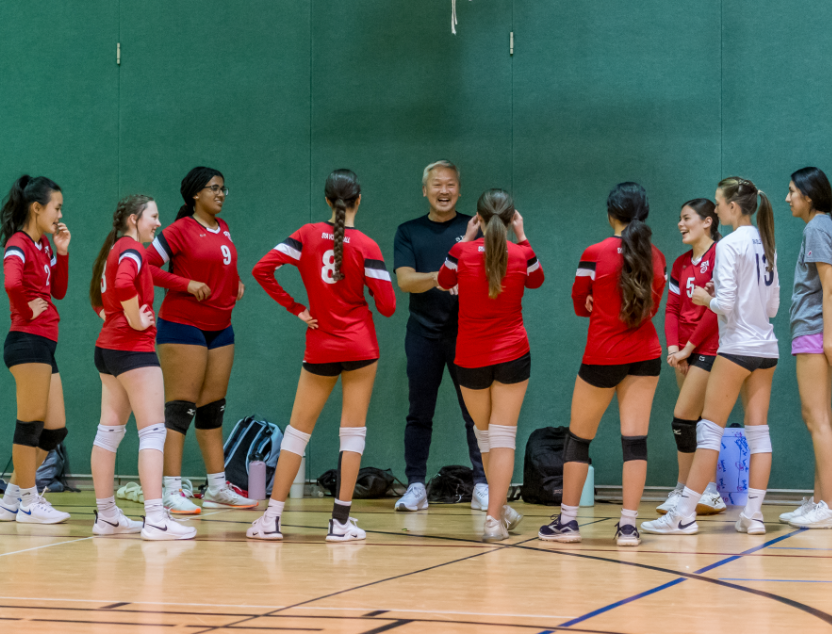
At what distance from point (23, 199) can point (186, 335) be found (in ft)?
3.90

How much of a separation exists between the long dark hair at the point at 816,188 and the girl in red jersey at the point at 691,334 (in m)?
0.57

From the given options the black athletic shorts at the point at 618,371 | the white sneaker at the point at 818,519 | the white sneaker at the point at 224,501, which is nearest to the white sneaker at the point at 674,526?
the white sneaker at the point at 818,519

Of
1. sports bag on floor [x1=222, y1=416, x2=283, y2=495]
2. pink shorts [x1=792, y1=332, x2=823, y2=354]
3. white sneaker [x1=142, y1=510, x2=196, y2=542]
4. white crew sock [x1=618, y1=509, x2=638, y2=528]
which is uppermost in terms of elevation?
pink shorts [x1=792, y1=332, x2=823, y2=354]

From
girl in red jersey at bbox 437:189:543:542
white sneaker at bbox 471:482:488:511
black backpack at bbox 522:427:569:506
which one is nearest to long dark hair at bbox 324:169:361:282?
girl in red jersey at bbox 437:189:543:542

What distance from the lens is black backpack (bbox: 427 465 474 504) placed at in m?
5.77

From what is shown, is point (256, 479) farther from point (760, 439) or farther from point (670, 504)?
point (760, 439)

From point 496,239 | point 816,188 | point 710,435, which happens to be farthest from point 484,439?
point 816,188

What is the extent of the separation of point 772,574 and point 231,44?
532cm

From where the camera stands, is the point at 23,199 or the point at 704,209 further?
the point at 704,209

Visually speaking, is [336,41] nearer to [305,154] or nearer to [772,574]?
[305,154]

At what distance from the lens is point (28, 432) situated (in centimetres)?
469

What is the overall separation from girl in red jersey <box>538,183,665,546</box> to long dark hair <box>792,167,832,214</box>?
1230 mm

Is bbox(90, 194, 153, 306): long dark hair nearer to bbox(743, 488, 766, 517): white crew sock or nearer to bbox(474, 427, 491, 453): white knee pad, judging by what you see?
bbox(474, 427, 491, 453): white knee pad

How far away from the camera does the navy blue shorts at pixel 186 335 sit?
204 inches
